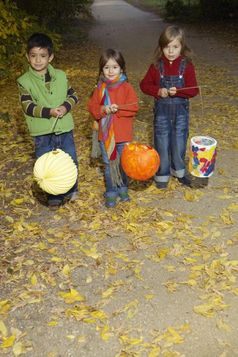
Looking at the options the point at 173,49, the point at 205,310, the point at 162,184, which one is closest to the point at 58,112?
the point at 173,49

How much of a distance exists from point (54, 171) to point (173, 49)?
5.80ft

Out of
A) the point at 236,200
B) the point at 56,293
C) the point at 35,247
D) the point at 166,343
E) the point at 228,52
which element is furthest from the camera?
the point at 228,52

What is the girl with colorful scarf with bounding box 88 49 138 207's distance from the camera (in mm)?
4227

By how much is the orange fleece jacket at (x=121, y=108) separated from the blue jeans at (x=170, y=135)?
53 centimetres

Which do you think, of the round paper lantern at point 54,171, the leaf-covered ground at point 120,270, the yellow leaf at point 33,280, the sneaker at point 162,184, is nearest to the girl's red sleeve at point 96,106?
the round paper lantern at point 54,171

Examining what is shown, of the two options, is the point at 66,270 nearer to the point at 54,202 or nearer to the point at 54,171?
the point at 54,171

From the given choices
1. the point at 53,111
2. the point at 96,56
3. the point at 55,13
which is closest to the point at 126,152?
the point at 53,111

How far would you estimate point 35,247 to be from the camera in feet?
13.9

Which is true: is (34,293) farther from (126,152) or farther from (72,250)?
(126,152)

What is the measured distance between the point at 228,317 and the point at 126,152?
1779 mm

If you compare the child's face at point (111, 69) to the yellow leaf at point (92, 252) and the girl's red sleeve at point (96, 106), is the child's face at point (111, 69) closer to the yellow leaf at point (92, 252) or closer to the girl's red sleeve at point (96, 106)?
the girl's red sleeve at point (96, 106)

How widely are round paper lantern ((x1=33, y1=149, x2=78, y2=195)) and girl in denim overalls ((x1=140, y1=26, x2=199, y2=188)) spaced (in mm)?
1313

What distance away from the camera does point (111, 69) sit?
13.9 ft

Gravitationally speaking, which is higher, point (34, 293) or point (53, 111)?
point (53, 111)
